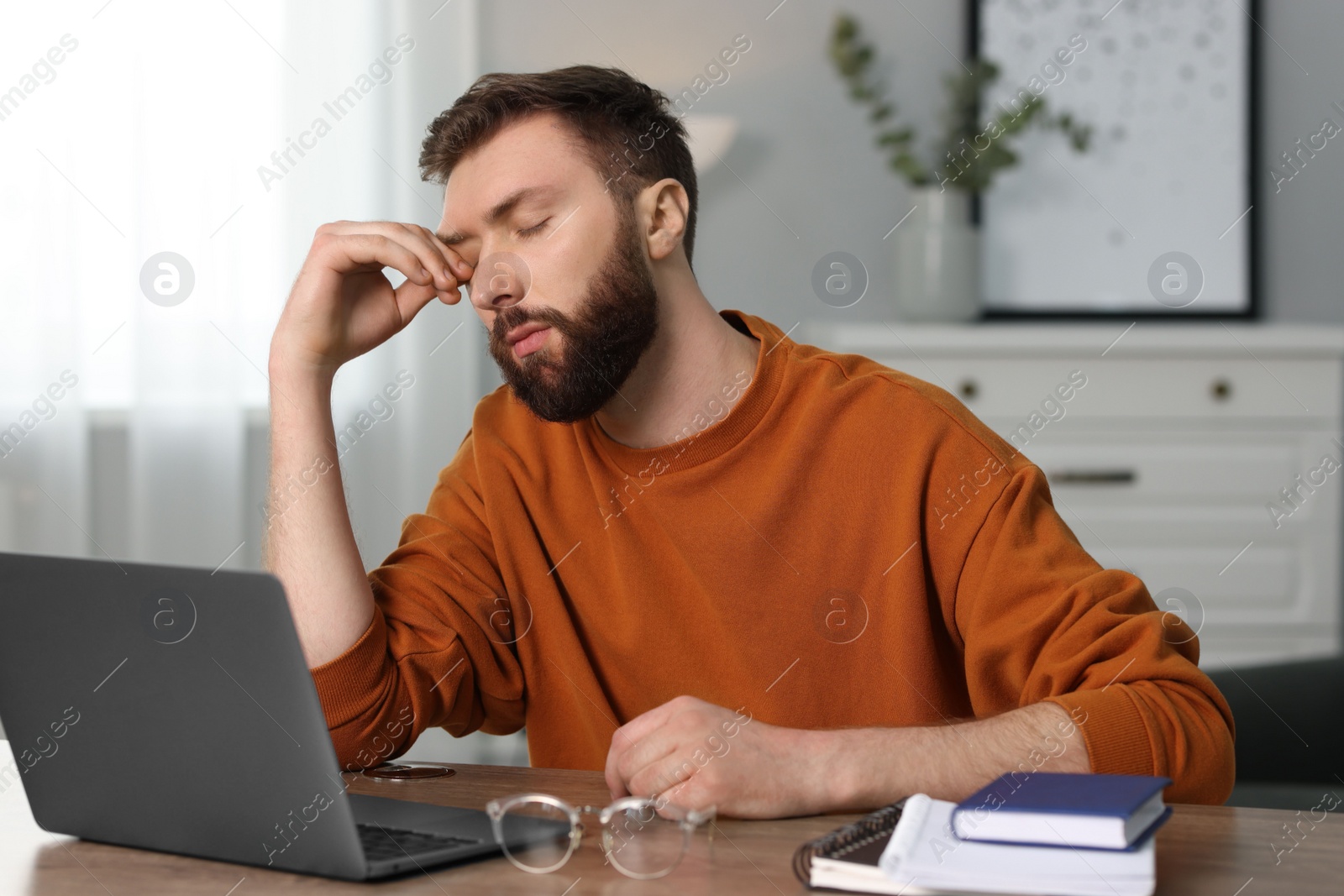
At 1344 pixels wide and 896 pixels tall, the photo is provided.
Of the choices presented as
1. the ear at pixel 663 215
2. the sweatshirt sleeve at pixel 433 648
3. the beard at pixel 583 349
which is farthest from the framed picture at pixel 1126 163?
the sweatshirt sleeve at pixel 433 648

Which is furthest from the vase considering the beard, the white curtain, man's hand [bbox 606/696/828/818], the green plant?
man's hand [bbox 606/696/828/818]

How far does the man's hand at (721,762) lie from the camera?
0.89 m

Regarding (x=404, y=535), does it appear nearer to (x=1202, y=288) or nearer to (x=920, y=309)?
(x=920, y=309)

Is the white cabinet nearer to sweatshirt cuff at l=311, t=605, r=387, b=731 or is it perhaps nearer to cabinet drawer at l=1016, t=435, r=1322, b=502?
cabinet drawer at l=1016, t=435, r=1322, b=502

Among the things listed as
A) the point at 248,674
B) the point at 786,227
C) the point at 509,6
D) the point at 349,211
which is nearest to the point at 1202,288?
the point at 786,227

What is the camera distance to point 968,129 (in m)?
3.19

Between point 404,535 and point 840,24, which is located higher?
point 840,24

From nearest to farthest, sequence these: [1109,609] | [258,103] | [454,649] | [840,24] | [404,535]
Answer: [1109,609] < [454,649] < [404,535] < [258,103] < [840,24]

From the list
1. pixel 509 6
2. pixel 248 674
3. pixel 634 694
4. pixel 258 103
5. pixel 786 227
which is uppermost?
pixel 509 6

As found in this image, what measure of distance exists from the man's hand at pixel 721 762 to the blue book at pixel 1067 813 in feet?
0.50

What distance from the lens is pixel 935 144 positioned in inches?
128

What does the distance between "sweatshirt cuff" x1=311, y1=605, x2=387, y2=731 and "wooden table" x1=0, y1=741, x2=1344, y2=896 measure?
0.27 meters

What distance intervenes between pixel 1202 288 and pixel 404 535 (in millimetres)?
2559

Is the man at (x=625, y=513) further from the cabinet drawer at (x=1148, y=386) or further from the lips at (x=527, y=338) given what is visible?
the cabinet drawer at (x=1148, y=386)
